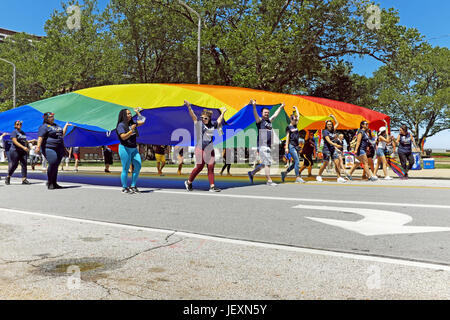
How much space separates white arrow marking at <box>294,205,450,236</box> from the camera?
5578mm

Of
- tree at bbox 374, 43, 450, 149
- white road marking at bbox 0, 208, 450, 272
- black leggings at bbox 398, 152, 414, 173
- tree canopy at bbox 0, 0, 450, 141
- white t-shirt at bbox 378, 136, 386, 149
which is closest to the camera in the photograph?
white road marking at bbox 0, 208, 450, 272

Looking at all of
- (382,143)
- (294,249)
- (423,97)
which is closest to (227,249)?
(294,249)

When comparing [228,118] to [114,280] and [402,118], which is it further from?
[402,118]

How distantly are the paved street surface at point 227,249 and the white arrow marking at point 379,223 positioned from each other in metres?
0.01

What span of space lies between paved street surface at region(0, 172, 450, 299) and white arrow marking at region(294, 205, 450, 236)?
15 millimetres

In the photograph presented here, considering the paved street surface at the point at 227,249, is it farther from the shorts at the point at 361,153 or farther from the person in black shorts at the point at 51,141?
the shorts at the point at 361,153

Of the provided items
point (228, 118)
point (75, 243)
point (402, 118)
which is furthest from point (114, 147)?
point (402, 118)

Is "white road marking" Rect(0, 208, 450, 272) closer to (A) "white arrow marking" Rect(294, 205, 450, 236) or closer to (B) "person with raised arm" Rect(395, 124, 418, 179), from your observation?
(A) "white arrow marking" Rect(294, 205, 450, 236)

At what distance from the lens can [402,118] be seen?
53.8 meters

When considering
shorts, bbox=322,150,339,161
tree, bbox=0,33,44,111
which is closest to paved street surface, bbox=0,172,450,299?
shorts, bbox=322,150,339,161

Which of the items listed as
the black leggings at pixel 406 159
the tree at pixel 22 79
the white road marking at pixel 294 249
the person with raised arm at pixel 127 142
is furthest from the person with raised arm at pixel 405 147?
the tree at pixel 22 79

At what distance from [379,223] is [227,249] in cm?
262

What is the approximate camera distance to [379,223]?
611 cm

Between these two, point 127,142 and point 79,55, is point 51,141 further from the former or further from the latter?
point 79,55
